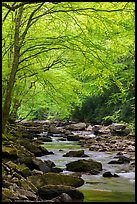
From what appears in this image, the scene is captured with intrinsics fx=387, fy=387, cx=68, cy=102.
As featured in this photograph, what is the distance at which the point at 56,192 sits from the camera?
23.4 ft

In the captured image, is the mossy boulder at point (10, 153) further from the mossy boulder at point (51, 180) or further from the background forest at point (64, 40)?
the mossy boulder at point (51, 180)

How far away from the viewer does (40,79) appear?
14.8 metres

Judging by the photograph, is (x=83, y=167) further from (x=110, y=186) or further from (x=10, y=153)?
(x=10, y=153)

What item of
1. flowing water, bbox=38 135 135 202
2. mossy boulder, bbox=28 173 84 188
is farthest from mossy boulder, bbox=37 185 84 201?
mossy boulder, bbox=28 173 84 188

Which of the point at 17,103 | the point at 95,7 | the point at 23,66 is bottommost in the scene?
the point at 17,103

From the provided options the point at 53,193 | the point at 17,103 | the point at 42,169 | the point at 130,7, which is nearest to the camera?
the point at 53,193

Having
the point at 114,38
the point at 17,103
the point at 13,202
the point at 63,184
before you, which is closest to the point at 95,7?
the point at 114,38

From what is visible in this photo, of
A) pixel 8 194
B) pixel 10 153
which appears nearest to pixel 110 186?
pixel 10 153

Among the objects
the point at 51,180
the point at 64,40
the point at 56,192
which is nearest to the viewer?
the point at 56,192

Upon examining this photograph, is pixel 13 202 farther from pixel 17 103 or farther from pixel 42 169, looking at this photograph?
pixel 17 103

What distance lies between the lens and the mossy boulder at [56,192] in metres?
7.08

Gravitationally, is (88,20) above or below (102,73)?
above

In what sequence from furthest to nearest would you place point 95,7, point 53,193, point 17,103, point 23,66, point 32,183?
point 17,103 < point 23,66 < point 95,7 < point 32,183 < point 53,193

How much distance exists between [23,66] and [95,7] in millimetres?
5575
